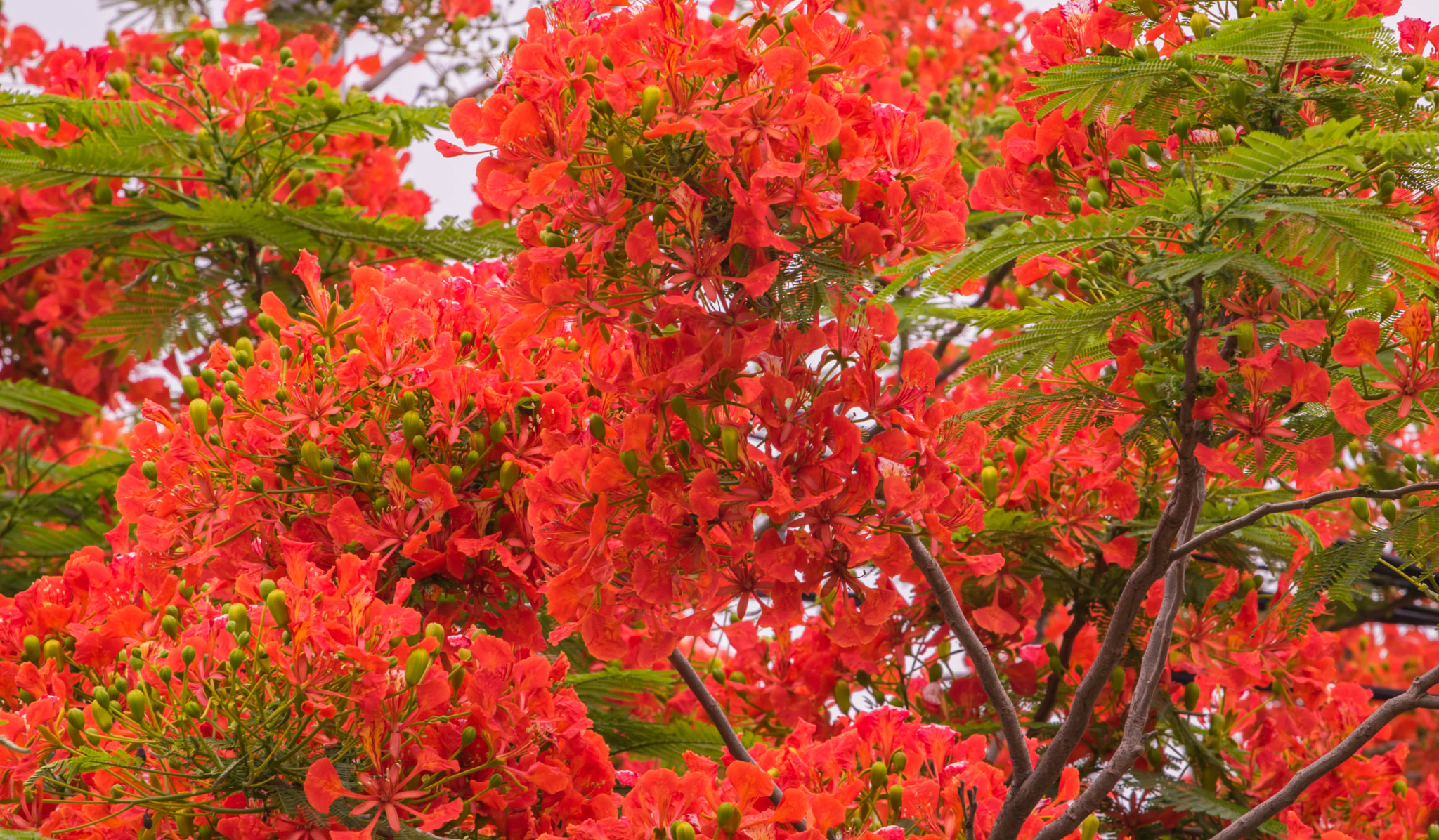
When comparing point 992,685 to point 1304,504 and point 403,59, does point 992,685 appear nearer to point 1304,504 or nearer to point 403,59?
point 1304,504

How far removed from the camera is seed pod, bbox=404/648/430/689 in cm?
212

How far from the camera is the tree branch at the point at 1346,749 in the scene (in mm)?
2293

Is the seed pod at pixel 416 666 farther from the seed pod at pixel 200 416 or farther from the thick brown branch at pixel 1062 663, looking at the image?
the thick brown branch at pixel 1062 663

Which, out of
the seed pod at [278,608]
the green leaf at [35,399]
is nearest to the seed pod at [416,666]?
the seed pod at [278,608]

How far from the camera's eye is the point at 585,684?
11.4ft

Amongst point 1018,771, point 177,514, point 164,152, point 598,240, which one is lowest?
point 1018,771

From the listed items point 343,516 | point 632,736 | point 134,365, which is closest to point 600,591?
point 343,516

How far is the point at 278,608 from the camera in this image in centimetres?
210

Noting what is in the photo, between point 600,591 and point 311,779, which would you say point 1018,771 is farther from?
point 311,779

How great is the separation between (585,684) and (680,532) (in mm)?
1395

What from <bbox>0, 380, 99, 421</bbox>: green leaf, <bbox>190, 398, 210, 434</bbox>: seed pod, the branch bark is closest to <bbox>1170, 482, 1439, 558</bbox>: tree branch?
the branch bark

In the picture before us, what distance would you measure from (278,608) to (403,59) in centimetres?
512

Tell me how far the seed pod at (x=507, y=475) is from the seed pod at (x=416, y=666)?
0.43 metres

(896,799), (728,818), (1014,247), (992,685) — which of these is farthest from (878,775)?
(1014,247)
